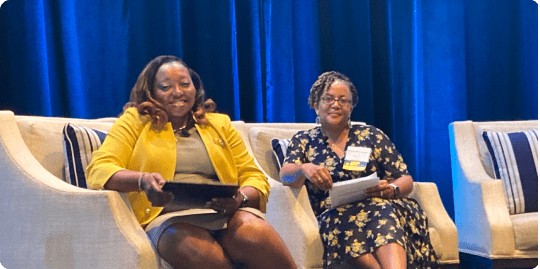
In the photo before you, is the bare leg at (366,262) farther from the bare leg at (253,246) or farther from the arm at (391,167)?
the bare leg at (253,246)

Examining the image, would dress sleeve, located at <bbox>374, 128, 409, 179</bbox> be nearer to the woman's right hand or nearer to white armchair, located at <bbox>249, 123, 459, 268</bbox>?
white armchair, located at <bbox>249, 123, 459, 268</bbox>

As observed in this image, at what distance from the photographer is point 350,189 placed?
2.32 m

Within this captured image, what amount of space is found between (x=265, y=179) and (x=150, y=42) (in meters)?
1.36

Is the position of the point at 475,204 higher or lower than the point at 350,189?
lower

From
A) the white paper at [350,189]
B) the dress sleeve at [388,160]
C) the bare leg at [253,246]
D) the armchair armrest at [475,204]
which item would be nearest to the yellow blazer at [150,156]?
the bare leg at [253,246]

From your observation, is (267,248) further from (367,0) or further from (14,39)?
(367,0)

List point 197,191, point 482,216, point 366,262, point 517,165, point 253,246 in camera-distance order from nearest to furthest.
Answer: point 197,191
point 253,246
point 366,262
point 482,216
point 517,165

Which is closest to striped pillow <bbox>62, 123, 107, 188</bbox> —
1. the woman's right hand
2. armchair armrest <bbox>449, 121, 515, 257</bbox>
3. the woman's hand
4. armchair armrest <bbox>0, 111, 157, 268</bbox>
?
armchair armrest <bbox>0, 111, 157, 268</bbox>

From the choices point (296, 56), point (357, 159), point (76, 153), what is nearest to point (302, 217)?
point (357, 159)

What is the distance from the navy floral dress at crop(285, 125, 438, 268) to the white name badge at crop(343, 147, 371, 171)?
27mm

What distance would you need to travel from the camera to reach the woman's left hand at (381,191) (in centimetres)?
239

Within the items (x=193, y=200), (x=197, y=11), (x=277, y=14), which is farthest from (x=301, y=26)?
(x=193, y=200)

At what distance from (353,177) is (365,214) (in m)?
0.26

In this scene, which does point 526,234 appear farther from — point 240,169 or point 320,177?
point 240,169
